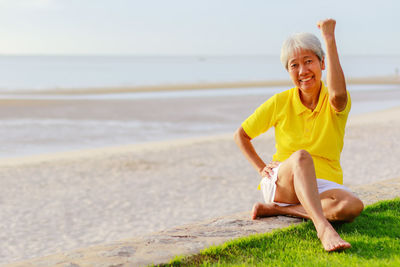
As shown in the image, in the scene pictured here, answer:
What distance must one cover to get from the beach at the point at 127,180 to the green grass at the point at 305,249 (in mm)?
2824

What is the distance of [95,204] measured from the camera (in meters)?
7.52

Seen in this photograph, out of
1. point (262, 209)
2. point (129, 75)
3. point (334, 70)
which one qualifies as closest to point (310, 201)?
point (262, 209)

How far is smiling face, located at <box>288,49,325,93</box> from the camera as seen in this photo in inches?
135

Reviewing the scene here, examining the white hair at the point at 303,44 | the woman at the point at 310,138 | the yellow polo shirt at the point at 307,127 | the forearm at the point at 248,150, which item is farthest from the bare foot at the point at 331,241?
the white hair at the point at 303,44

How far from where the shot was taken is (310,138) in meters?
3.61

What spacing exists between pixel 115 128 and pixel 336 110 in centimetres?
1341

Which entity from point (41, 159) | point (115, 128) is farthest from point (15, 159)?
point (115, 128)

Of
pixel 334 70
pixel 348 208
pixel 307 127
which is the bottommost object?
pixel 348 208

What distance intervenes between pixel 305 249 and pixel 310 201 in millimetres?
311

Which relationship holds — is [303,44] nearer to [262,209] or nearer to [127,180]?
[262,209]

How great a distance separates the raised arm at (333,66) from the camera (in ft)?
10.9

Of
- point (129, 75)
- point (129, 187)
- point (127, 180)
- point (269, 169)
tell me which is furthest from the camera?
point (129, 75)

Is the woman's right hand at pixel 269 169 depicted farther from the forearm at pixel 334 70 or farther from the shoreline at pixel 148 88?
the shoreline at pixel 148 88

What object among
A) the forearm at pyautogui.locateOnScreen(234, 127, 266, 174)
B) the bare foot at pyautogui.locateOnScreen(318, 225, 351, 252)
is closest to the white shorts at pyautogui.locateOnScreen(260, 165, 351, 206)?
the forearm at pyautogui.locateOnScreen(234, 127, 266, 174)
